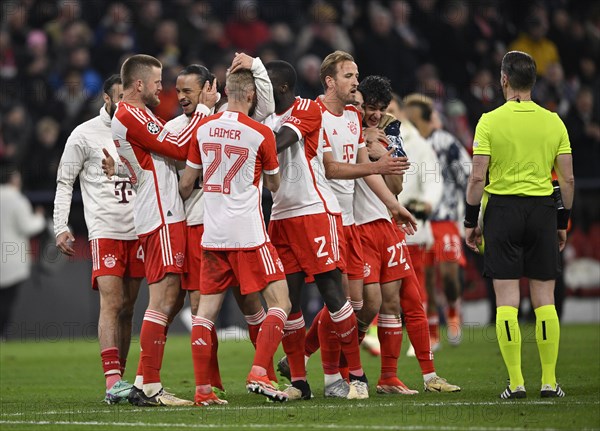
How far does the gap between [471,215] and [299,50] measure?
1259 cm

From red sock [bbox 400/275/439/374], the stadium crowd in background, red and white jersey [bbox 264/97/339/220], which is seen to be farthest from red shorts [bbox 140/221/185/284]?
the stadium crowd in background

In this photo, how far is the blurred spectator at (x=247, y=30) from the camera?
2080 centimetres

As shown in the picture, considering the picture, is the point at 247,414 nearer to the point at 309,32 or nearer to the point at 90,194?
the point at 90,194

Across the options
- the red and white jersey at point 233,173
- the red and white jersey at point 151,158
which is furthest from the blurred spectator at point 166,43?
the red and white jersey at point 233,173

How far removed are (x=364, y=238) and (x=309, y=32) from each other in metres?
11.8

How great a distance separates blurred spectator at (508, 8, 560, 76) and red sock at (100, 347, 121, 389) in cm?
1381

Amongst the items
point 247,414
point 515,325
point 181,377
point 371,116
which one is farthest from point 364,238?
point 181,377

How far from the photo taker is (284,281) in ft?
Result: 27.1

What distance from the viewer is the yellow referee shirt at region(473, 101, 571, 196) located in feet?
27.5

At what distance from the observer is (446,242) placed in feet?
45.2

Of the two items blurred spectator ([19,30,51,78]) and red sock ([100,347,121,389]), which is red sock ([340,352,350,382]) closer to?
red sock ([100,347,121,389])

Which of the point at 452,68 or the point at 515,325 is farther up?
the point at 452,68

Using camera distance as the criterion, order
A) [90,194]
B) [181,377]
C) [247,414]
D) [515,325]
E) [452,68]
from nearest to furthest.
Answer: [247,414] → [515,325] → [90,194] → [181,377] → [452,68]

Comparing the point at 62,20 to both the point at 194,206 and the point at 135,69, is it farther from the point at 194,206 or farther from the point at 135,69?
the point at 194,206
